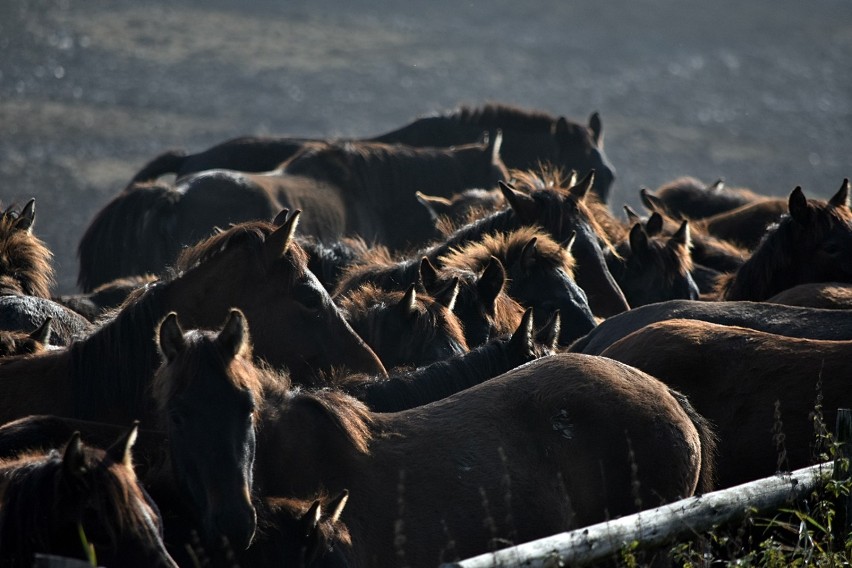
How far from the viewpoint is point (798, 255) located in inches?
305

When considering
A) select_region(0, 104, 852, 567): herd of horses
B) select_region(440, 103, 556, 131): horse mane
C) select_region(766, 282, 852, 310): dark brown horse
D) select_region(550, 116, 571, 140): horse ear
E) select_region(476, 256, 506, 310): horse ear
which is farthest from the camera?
select_region(440, 103, 556, 131): horse mane

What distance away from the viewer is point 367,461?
4531mm

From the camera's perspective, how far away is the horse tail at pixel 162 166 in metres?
12.1

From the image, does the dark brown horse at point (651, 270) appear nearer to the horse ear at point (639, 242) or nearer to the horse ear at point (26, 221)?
the horse ear at point (639, 242)

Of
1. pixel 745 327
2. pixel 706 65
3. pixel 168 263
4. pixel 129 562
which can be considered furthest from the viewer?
pixel 706 65

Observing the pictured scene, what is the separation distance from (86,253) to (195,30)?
98.1 ft

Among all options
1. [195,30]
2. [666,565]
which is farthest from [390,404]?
[195,30]

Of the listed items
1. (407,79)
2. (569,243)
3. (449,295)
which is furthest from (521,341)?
(407,79)

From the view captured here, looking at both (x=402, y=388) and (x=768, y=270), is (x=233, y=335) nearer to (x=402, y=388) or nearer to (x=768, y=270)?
(x=402, y=388)

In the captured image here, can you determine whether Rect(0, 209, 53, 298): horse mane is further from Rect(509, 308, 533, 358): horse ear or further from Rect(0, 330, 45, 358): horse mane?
Rect(509, 308, 533, 358): horse ear

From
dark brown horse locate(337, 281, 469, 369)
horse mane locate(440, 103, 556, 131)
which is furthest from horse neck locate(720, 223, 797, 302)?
horse mane locate(440, 103, 556, 131)

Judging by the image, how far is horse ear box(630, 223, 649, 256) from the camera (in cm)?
842

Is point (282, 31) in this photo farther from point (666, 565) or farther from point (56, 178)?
point (666, 565)

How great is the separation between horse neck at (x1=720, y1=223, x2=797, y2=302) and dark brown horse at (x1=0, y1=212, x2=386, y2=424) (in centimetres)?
314
